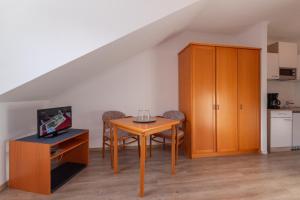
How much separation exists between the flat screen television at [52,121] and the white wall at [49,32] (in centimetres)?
Answer: 52

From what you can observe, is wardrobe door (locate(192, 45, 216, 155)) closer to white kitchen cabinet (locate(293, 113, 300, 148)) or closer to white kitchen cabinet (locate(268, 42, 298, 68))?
white kitchen cabinet (locate(268, 42, 298, 68))

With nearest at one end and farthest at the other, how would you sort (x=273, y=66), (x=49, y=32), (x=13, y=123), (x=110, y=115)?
(x=49, y=32), (x=13, y=123), (x=110, y=115), (x=273, y=66)

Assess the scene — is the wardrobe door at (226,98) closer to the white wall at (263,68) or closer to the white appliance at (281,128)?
the white wall at (263,68)

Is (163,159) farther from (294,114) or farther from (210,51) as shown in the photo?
(294,114)

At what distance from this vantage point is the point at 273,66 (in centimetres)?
374

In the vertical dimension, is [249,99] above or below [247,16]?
below

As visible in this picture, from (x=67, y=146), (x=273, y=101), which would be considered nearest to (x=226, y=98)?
(x=273, y=101)

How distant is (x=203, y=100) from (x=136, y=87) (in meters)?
1.43

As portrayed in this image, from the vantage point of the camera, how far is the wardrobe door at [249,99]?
337cm

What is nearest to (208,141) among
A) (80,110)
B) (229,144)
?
(229,144)

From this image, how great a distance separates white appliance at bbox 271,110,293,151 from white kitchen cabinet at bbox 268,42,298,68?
1079mm

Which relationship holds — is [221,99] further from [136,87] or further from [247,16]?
[136,87]

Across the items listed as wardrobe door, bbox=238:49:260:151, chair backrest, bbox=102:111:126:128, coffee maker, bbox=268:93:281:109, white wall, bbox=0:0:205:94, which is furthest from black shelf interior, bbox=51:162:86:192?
coffee maker, bbox=268:93:281:109

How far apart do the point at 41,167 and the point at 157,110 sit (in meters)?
2.39
